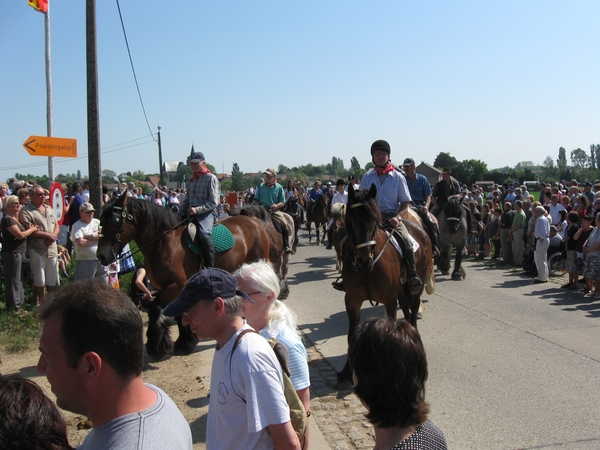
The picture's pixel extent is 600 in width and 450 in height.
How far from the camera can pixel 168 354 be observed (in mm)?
7355

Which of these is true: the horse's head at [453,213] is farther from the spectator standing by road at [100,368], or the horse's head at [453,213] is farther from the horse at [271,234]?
the spectator standing by road at [100,368]

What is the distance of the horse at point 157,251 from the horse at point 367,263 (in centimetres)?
220

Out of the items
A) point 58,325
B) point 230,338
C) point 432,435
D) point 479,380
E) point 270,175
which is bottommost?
point 479,380

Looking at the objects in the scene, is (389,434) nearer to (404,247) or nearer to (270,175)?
→ (404,247)

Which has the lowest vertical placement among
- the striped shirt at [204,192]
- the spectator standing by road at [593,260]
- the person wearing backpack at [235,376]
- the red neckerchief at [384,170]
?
the spectator standing by road at [593,260]

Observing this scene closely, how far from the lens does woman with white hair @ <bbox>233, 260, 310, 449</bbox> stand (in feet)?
9.82

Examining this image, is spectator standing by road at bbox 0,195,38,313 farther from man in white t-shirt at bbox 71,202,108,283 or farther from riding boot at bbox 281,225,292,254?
riding boot at bbox 281,225,292,254

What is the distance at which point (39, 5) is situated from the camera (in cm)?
1227

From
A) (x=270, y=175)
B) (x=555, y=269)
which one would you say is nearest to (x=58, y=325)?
(x=270, y=175)

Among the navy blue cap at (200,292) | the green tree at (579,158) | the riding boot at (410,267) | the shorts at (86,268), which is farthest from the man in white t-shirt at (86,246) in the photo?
the green tree at (579,158)

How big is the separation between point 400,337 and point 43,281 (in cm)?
872

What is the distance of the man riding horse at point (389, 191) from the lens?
7062 mm

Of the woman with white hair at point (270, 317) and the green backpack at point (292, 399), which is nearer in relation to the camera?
the green backpack at point (292, 399)

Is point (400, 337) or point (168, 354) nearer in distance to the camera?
point (400, 337)
